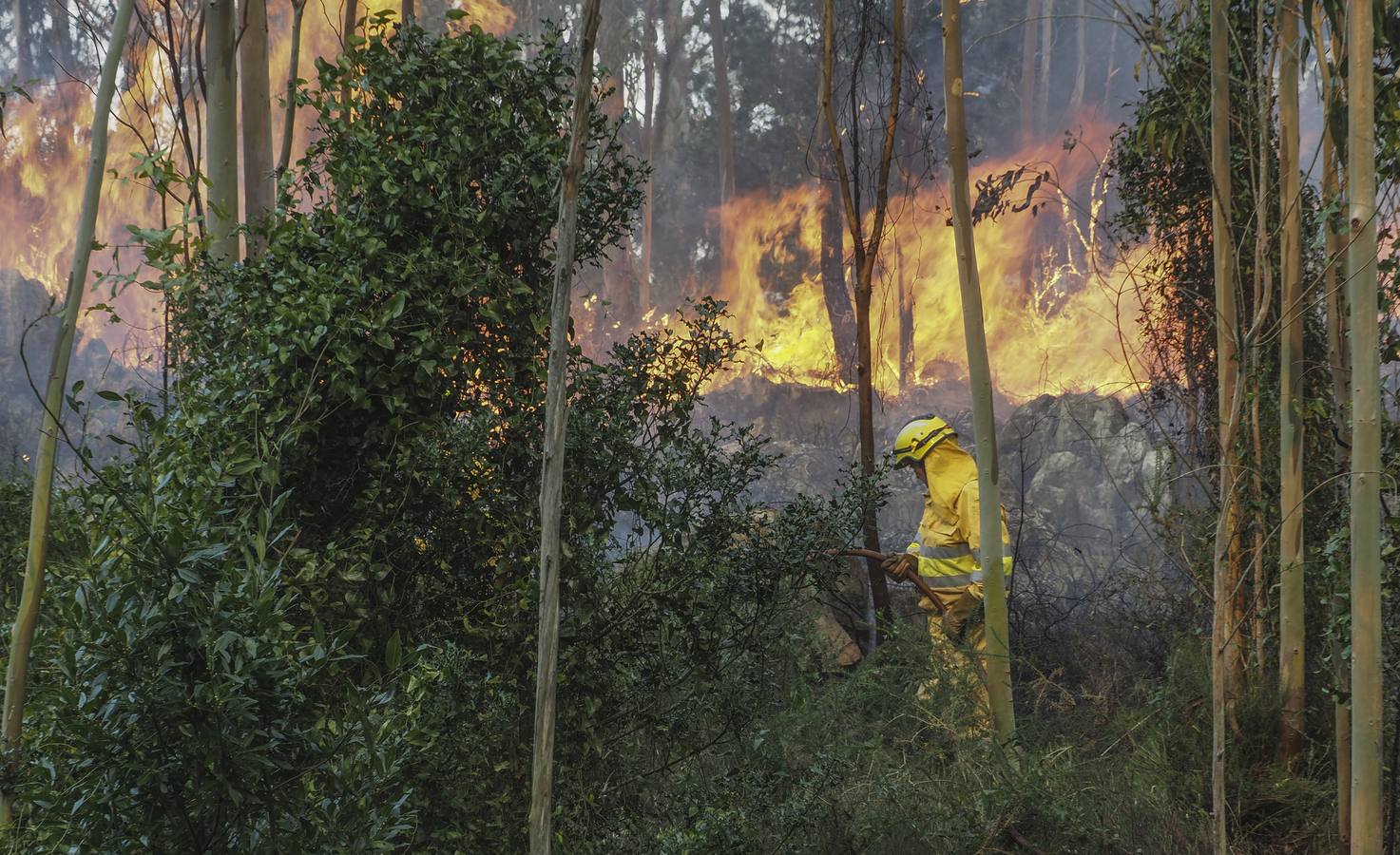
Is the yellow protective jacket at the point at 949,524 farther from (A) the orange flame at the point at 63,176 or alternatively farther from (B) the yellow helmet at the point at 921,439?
(A) the orange flame at the point at 63,176

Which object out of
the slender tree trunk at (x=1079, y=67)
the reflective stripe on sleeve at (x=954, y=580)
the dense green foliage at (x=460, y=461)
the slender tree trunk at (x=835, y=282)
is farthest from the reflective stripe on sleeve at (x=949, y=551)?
the slender tree trunk at (x=1079, y=67)

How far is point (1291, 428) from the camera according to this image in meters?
3.55

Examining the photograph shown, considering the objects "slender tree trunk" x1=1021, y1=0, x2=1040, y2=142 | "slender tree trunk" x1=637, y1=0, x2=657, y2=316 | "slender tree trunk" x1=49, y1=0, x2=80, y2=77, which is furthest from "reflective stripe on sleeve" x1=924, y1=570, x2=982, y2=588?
"slender tree trunk" x1=49, y1=0, x2=80, y2=77

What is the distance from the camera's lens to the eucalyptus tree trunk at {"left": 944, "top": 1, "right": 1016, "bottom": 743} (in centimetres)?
370

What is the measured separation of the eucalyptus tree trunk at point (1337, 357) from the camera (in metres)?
3.17

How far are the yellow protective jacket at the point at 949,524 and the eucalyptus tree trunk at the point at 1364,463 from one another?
362 cm

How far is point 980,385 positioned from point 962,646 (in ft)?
5.62

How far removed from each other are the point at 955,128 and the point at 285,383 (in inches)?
95.7

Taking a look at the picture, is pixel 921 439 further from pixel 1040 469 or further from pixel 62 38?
pixel 62 38

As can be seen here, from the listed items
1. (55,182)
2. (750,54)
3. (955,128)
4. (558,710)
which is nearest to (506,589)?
(558,710)

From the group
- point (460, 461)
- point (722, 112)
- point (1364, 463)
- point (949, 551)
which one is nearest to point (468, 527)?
point (460, 461)

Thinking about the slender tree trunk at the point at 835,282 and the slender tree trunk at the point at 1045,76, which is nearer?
the slender tree trunk at the point at 1045,76

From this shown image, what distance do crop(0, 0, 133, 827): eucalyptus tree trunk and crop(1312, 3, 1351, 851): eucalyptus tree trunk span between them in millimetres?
3055

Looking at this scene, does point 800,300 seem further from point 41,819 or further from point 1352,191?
point 41,819
